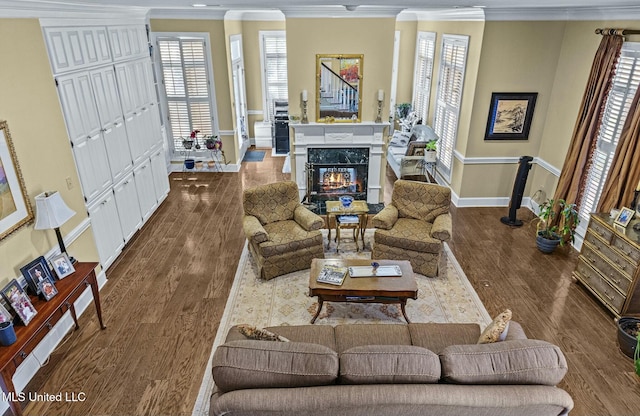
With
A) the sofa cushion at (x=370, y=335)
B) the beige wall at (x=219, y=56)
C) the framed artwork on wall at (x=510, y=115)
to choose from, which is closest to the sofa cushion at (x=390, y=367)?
the sofa cushion at (x=370, y=335)

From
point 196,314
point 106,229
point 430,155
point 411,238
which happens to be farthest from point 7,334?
point 430,155

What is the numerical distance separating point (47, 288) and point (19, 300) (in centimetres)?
29

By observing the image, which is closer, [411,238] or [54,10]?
[54,10]

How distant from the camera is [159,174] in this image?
6555mm

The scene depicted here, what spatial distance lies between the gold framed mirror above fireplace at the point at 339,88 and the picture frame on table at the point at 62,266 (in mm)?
3935

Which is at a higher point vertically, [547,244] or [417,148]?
[417,148]

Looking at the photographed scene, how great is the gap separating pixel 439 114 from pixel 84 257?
20.4 feet

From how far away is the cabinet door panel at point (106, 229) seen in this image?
4.56 meters

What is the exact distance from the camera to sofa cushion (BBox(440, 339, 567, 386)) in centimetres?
236

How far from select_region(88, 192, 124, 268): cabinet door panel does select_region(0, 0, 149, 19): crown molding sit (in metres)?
1.92

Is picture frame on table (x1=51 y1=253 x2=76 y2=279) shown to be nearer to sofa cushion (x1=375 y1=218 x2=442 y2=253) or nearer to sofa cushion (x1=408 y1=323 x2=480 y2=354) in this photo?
sofa cushion (x1=408 y1=323 x2=480 y2=354)

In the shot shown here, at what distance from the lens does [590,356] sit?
3.59 meters

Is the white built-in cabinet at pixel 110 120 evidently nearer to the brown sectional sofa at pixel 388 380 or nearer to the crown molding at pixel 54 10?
the crown molding at pixel 54 10

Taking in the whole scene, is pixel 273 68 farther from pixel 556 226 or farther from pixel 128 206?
pixel 556 226
